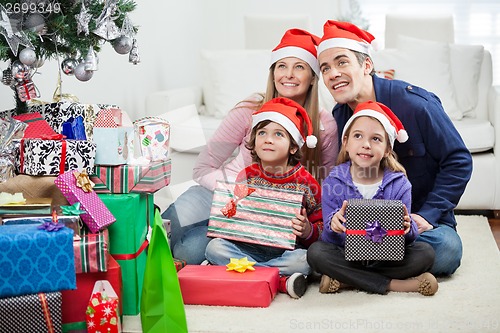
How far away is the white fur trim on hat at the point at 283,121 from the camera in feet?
8.06

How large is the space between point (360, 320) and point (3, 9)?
1.26 m

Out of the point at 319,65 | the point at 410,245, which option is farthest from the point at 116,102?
the point at 410,245

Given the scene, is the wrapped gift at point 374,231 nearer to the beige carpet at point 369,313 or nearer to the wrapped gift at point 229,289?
the beige carpet at point 369,313

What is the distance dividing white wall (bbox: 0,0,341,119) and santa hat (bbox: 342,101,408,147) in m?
1.18

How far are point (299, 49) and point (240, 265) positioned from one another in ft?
2.72

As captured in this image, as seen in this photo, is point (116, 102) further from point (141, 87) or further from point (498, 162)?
point (498, 162)

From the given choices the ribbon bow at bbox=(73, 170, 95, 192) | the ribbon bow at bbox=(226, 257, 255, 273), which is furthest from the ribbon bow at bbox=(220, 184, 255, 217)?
the ribbon bow at bbox=(73, 170, 95, 192)

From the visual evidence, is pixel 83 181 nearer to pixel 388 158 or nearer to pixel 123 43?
pixel 123 43

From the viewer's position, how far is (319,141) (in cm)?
262

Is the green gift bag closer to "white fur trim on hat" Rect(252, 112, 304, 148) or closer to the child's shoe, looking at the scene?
the child's shoe

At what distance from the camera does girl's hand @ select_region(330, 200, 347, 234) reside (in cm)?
228

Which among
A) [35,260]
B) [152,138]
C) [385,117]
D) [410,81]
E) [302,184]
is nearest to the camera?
[35,260]

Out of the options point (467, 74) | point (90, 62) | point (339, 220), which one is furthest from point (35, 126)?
point (467, 74)

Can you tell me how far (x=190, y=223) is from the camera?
8.70 feet
